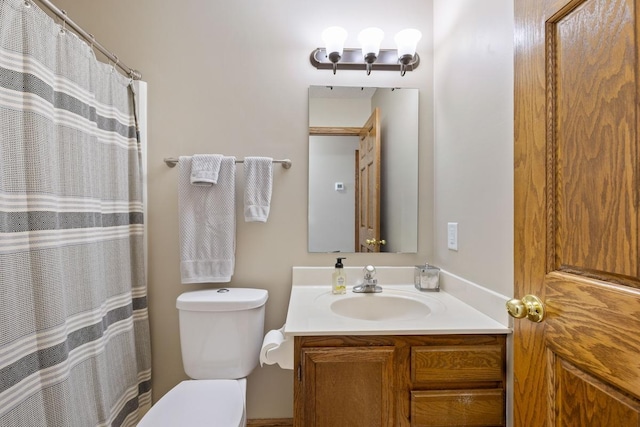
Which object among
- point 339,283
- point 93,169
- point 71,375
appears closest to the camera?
point 71,375

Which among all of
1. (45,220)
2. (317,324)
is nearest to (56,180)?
(45,220)

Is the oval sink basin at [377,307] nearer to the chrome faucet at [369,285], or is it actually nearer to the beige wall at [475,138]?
the chrome faucet at [369,285]

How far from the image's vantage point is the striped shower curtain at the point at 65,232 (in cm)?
89

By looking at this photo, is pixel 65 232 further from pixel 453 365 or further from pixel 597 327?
pixel 597 327

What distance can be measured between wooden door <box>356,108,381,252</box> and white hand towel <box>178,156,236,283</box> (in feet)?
2.10

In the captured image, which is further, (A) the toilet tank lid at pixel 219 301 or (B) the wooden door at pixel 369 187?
(B) the wooden door at pixel 369 187

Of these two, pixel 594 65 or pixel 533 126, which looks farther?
pixel 533 126

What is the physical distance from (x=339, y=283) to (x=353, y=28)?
1.29 metres

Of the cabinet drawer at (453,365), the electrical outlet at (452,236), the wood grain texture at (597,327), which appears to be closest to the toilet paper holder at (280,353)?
the cabinet drawer at (453,365)

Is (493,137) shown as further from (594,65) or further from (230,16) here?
(230,16)

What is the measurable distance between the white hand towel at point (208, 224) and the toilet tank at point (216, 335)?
14 cm

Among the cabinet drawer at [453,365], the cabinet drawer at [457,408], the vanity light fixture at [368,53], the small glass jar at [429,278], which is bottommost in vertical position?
the cabinet drawer at [457,408]

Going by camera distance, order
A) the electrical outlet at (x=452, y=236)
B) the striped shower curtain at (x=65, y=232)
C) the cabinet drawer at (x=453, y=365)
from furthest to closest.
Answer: the electrical outlet at (x=452, y=236), the cabinet drawer at (x=453, y=365), the striped shower curtain at (x=65, y=232)

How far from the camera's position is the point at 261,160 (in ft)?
4.99
